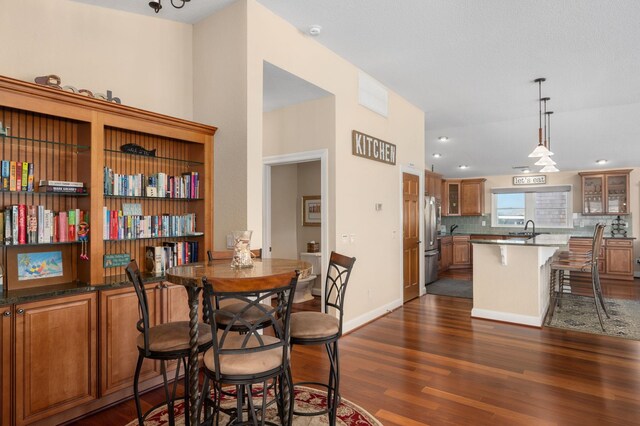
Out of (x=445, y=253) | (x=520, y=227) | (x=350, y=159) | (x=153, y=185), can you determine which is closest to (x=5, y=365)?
(x=153, y=185)

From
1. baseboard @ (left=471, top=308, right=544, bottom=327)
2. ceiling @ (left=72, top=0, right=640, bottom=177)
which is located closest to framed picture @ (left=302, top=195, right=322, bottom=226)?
ceiling @ (left=72, top=0, right=640, bottom=177)

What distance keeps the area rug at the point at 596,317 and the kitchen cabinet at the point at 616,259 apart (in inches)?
97.2

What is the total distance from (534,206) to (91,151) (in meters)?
9.94

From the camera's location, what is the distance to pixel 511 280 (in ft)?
15.7

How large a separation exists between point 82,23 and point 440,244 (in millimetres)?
7971

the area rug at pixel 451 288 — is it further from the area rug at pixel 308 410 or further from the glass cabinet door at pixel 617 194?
the area rug at pixel 308 410

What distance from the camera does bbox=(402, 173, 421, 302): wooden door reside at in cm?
585

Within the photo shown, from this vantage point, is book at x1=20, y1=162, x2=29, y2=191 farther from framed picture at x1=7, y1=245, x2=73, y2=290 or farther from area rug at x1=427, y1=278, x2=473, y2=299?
area rug at x1=427, y1=278, x2=473, y2=299

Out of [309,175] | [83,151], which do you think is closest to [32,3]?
[83,151]

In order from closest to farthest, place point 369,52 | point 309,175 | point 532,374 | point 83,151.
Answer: point 83,151 → point 532,374 → point 369,52 → point 309,175

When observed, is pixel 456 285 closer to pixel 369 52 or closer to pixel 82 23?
pixel 369 52

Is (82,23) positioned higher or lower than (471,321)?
higher

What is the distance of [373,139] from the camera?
4957 millimetres

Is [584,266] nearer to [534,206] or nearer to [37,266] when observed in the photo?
[534,206]
